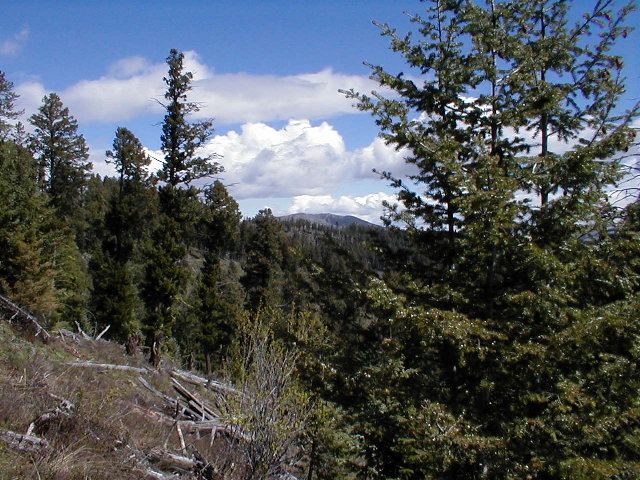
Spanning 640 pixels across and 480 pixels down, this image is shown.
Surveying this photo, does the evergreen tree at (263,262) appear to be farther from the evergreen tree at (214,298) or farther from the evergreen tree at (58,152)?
the evergreen tree at (58,152)

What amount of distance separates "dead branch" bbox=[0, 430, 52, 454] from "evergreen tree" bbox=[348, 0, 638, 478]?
3.73 m

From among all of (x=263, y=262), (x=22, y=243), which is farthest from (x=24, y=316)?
(x=263, y=262)

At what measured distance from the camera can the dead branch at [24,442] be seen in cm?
506

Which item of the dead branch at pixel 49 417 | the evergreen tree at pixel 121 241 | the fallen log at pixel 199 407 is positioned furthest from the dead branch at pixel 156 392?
the evergreen tree at pixel 121 241

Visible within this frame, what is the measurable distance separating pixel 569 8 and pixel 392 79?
387cm

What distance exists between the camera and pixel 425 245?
23.2ft

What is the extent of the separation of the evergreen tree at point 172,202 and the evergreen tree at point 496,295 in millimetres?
16113

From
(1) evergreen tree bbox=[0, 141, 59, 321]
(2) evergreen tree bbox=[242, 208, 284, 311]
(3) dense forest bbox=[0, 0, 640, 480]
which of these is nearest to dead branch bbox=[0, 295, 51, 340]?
(1) evergreen tree bbox=[0, 141, 59, 321]

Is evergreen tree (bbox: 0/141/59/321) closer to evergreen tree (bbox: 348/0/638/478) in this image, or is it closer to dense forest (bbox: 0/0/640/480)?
dense forest (bbox: 0/0/640/480)

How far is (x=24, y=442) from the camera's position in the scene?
521 cm

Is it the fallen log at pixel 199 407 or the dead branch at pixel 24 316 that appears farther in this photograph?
the fallen log at pixel 199 407

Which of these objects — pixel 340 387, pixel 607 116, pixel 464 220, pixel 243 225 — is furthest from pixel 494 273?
pixel 243 225

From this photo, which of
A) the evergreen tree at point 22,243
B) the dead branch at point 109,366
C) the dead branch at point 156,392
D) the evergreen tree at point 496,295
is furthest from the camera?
the evergreen tree at point 22,243

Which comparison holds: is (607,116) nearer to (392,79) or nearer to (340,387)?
(392,79)
